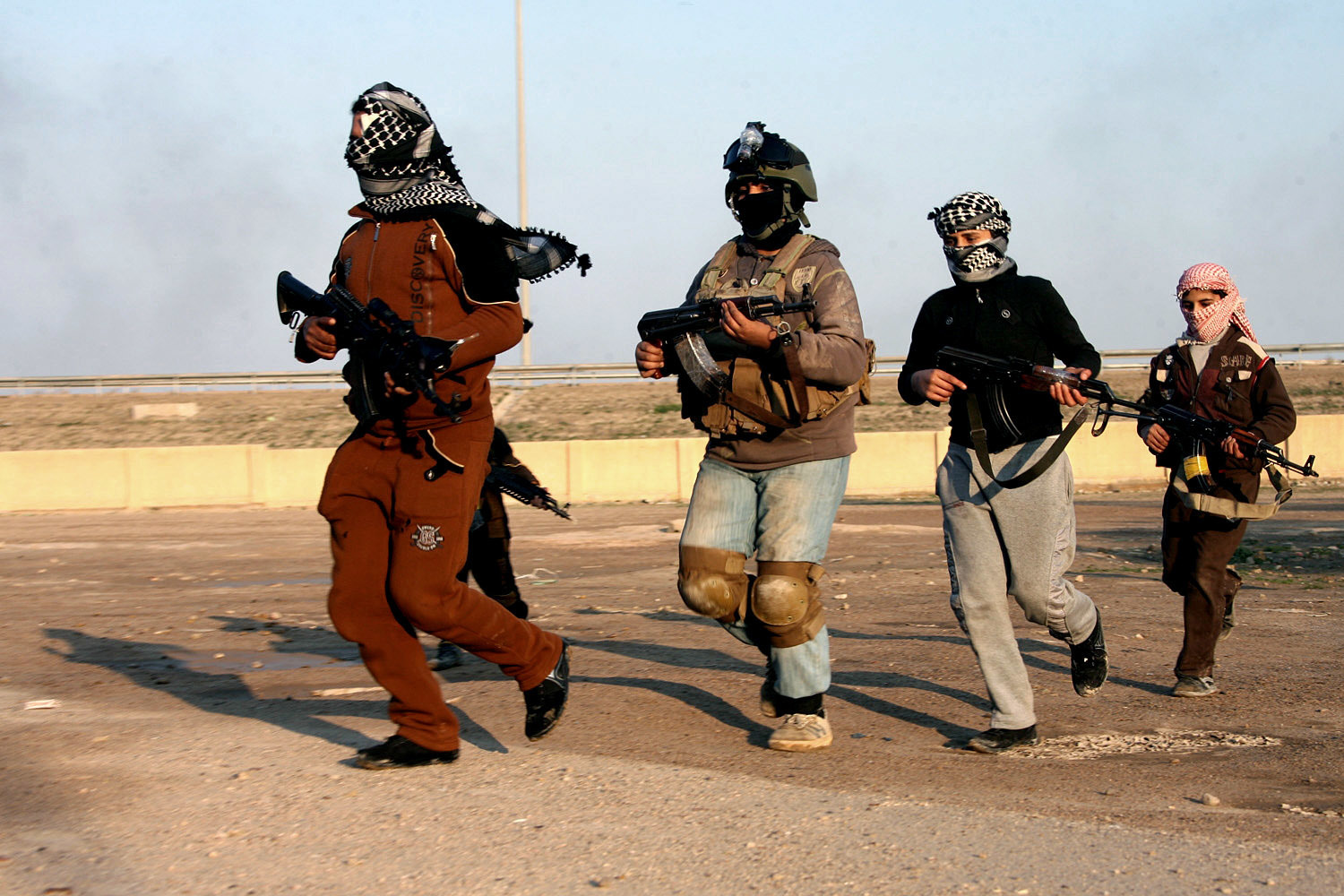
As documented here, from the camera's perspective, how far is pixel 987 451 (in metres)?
5.16

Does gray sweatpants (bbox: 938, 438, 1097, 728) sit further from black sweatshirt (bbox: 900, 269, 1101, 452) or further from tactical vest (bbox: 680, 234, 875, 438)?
tactical vest (bbox: 680, 234, 875, 438)

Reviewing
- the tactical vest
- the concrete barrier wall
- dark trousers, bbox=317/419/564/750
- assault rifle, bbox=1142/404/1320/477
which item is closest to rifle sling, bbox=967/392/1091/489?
the tactical vest

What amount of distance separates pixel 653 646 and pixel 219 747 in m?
3.16

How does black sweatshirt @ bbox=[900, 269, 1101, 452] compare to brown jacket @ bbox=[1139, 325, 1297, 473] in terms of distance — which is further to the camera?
brown jacket @ bbox=[1139, 325, 1297, 473]

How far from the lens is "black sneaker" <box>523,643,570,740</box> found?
16.0ft

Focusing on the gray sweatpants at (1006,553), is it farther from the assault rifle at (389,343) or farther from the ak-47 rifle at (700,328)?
the assault rifle at (389,343)

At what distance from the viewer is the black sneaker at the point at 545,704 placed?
4.87m

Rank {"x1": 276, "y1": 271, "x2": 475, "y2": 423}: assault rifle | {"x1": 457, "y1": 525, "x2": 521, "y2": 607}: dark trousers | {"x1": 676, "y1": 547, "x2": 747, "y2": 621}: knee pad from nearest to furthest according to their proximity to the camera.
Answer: {"x1": 276, "y1": 271, "x2": 475, "y2": 423}: assault rifle < {"x1": 676, "y1": 547, "x2": 747, "y2": 621}: knee pad < {"x1": 457, "y1": 525, "x2": 521, "y2": 607}: dark trousers

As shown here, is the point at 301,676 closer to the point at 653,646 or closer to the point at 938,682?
the point at 653,646

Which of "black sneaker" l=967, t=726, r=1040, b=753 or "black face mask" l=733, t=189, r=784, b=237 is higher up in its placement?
"black face mask" l=733, t=189, r=784, b=237

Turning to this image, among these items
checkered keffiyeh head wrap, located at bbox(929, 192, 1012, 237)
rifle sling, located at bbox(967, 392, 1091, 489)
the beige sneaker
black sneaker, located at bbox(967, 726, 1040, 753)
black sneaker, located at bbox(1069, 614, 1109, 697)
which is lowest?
black sneaker, located at bbox(967, 726, 1040, 753)

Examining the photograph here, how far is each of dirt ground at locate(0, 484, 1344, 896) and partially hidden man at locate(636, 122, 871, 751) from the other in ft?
1.51

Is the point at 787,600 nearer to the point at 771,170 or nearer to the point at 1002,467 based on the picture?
the point at 1002,467

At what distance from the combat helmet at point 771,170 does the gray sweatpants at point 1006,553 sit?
3.85ft
